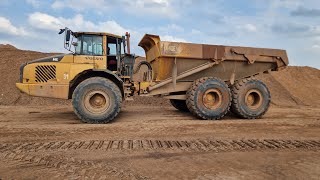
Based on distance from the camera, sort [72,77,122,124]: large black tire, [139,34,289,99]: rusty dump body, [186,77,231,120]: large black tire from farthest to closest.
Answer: [139,34,289,99]: rusty dump body < [186,77,231,120]: large black tire < [72,77,122,124]: large black tire

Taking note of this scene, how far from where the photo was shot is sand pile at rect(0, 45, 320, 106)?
43.3 ft

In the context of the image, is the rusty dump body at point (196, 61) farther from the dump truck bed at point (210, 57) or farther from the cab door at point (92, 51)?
the cab door at point (92, 51)

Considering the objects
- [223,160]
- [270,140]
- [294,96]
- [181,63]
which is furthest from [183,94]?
[294,96]

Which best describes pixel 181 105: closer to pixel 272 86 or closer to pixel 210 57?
pixel 210 57

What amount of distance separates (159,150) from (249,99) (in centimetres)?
520

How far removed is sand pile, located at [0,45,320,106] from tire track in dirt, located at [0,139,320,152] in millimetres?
7416

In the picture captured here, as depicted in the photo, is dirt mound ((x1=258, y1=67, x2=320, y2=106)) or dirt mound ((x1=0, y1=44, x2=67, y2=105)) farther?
dirt mound ((x1=258, y1=67, x2=320, y2=106))

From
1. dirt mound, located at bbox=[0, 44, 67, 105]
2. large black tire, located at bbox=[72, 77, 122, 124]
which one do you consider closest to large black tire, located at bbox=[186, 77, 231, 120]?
large black tire, located at bbox=[72, 77, 122, 124]

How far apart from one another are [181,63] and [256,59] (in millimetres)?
2541

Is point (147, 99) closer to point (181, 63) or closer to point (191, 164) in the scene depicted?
point (181, 63)

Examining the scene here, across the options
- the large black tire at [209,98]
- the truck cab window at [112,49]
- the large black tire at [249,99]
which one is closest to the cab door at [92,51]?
the truck cab window at [112,49]

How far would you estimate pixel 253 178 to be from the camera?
12.7 feet

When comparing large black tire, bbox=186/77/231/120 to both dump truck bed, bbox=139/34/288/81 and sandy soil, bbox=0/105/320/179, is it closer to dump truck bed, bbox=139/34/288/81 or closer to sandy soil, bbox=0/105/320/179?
sandy soil, bbox=0/105/320/179

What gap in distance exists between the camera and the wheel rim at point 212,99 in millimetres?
8875
